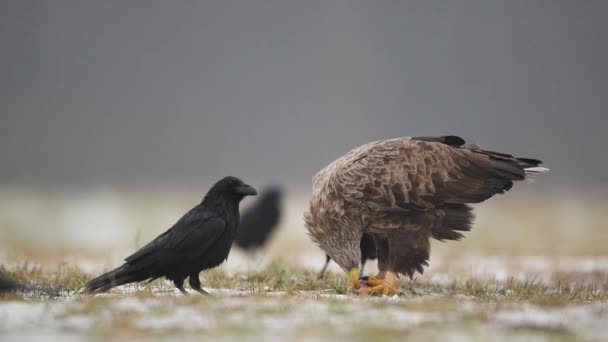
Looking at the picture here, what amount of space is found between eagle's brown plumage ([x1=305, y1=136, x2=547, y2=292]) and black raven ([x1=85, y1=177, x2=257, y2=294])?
1.08 metres

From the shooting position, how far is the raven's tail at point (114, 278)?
695 cm

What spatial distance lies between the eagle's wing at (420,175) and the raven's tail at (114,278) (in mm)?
2229

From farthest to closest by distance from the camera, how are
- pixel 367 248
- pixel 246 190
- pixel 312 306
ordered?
pixel 367 248 → pixel 246 190 → pixel 312 306

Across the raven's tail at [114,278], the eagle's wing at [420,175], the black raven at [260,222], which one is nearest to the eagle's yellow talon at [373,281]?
the eagle's wing at [420,175]

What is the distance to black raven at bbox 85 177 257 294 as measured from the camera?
716 centimetres

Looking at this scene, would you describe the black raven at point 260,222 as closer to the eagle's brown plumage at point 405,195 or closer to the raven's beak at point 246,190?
the eagle's brown plumage at point 405,195

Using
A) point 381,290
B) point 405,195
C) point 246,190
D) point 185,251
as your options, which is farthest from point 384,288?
point 185,251

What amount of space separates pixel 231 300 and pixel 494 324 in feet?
6.63

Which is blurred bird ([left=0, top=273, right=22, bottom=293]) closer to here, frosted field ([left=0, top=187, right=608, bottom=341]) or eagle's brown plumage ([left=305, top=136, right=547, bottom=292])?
frosted field ([left=0, top=187, right=608, bottom=341])

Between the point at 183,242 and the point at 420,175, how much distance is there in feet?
8.24

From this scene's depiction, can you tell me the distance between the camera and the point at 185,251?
7230mm

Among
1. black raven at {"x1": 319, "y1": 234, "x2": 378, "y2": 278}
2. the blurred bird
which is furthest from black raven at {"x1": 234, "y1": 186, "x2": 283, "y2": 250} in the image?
the blurred bird

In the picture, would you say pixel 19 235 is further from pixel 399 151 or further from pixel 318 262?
pixel 399 151

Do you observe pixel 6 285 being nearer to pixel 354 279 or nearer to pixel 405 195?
pixel 354 279
